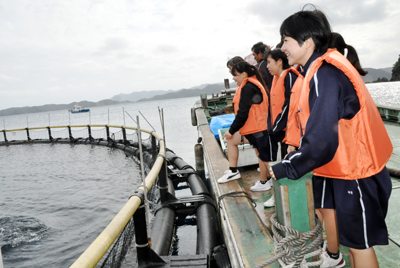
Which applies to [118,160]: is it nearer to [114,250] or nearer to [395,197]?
[114,250]

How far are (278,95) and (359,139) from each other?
1816 millimetres

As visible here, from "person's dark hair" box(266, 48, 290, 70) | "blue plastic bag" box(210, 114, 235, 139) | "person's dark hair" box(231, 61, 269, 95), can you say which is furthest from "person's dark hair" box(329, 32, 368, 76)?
"blue plastic bag" box(210, 114, 235, 139)

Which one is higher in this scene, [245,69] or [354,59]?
[245,69]

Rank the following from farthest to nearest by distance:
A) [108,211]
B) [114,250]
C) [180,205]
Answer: [108,211]
[180,205]
[114,250]

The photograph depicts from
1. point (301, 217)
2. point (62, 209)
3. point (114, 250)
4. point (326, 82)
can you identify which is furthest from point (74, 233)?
point (326, 82)

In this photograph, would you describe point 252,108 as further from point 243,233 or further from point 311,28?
point 311,28

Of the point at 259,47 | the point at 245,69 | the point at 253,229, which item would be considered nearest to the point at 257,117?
the point at 245,69

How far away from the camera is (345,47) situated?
1995mm

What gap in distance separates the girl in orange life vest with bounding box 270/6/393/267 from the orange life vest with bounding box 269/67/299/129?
4.82ft

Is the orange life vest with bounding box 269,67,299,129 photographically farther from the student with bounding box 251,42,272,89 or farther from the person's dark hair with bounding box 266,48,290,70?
the student with bounding box 251,42,272,89

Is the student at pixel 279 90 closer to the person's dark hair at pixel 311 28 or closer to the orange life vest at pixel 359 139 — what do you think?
the person's dark hair at pixel 311 28

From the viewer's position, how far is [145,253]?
9.18 ft

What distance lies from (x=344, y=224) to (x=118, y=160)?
14.5 meters

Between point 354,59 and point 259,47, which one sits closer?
point 354,59
